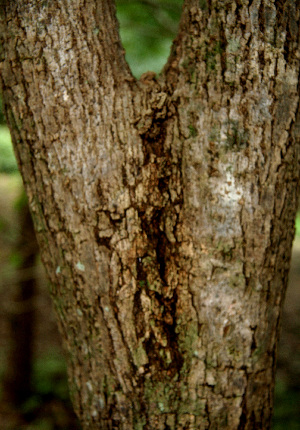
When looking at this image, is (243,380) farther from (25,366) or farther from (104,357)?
A: (25,366)

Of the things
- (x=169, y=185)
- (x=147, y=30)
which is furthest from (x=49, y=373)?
(x=169, y=185)

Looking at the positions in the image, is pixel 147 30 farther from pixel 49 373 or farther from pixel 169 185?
pixel 49 373

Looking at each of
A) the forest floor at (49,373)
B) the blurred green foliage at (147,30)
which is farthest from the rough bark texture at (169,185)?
the forest floor at (49,373)

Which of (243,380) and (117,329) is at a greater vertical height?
(117,329)

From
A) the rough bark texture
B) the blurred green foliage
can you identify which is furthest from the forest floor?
the rough bark texture

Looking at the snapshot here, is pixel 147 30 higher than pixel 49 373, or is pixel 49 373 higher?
pixel 147 30

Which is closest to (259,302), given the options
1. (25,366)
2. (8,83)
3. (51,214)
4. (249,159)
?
(249,159)

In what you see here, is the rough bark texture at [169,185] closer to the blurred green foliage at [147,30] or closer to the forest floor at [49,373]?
the blurred green foliage at [147,30]
